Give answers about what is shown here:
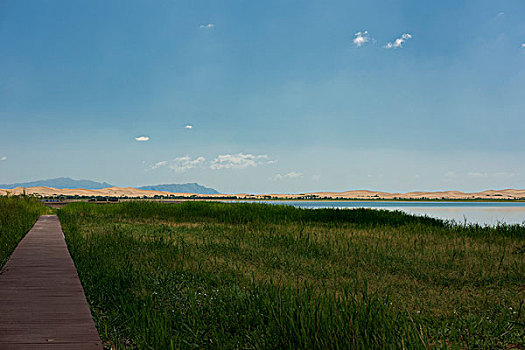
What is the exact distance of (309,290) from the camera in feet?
14.1

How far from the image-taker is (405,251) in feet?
32.0

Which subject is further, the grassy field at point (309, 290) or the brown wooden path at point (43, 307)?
the grassy field at point (309, 290)

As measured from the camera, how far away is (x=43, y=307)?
4.37m

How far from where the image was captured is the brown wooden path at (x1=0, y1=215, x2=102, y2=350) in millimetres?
3410

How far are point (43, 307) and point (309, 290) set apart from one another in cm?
305

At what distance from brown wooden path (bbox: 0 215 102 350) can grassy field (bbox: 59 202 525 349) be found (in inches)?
16.3

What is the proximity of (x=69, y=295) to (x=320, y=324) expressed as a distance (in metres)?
3.27

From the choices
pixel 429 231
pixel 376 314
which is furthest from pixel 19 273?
pixel 429 231

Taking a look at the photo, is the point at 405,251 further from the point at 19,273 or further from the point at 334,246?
the point at 19,273

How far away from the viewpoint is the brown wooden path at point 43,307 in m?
3.41

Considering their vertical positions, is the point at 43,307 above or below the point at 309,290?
below

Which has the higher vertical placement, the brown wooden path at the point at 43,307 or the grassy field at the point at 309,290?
the brown wooden path at the point at 43,307

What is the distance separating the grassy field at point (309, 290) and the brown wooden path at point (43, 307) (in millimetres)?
414

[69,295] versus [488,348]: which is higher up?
[69,295]
